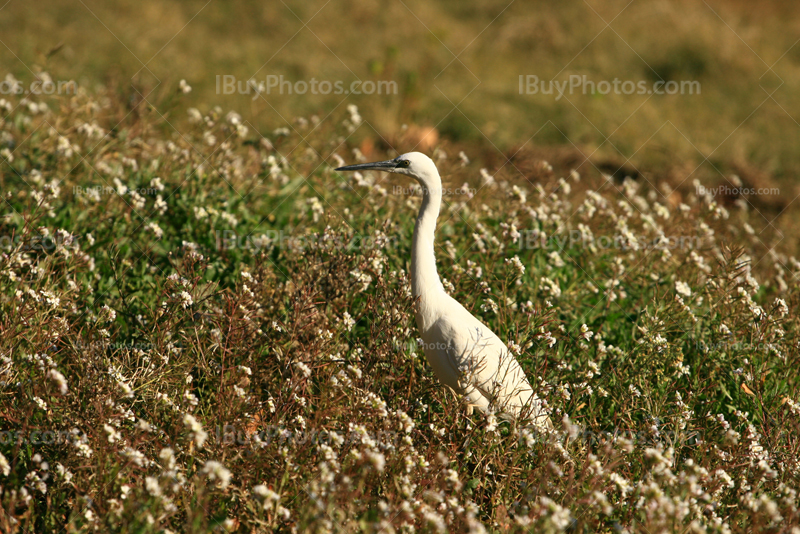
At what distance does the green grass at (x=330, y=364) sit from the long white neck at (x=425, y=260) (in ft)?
0.33

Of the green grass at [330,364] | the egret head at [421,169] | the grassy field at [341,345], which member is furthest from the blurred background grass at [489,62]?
the egret head at [421,169]

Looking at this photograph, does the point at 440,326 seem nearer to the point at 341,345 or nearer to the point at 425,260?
the point at 425,260

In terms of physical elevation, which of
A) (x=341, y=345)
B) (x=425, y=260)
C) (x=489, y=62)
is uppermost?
(x=489, y=62)

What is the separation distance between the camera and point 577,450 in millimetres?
3121

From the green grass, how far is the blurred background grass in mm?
3555

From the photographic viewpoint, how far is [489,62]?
1284 centimetres

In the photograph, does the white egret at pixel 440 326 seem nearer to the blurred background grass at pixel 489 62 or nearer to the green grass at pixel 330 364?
the green grass at pixel 330 364

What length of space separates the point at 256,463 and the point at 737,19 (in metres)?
16.8

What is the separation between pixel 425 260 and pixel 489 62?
10.5 metres

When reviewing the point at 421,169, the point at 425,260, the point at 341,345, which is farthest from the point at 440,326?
the point at 421,169

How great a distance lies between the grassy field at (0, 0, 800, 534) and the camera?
96.5 inches

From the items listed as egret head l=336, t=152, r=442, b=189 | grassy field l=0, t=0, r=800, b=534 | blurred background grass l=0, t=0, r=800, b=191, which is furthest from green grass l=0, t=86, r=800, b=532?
blurred background grass l=0, t=0, r=800, b=191

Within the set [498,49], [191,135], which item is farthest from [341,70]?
[191,135]

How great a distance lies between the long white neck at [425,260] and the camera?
338 centimetres
